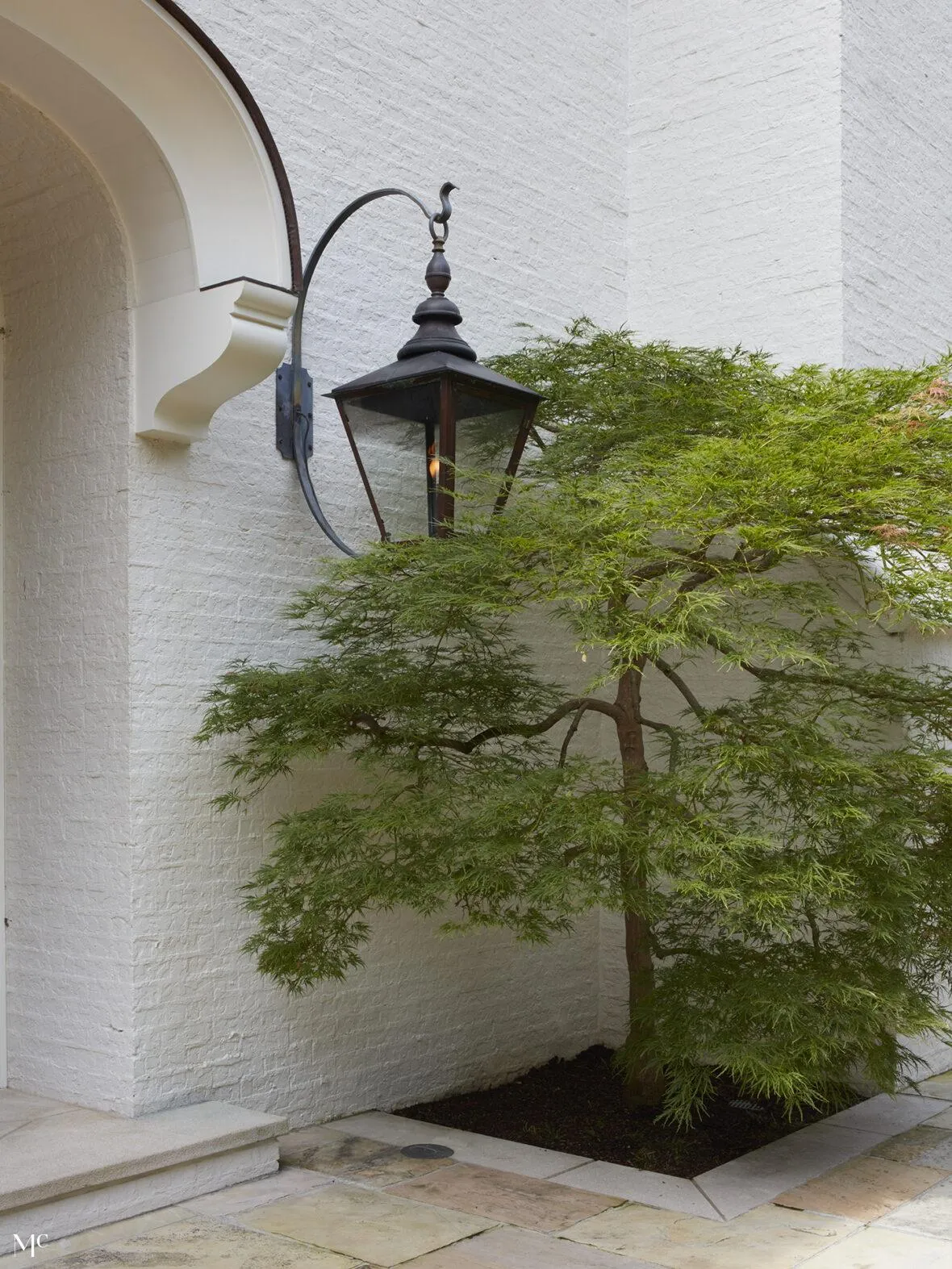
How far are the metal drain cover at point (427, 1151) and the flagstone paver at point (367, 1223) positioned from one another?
0.33 m

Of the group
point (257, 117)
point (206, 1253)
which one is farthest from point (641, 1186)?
point (257, 117)

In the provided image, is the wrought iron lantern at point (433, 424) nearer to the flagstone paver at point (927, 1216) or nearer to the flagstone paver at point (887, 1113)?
the flagstone paver at point (927, 1216)

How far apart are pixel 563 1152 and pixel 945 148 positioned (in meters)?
4.79

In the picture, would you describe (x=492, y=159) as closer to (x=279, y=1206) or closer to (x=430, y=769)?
(x=430, y=769)

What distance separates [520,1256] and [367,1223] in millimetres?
403

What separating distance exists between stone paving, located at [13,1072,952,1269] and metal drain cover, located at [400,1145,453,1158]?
41 millimetres

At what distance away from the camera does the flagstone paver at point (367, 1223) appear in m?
2.94

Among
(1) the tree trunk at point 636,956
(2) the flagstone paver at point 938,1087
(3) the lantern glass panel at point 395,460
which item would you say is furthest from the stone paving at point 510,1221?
(3) the lantern glass panel at point 395,460

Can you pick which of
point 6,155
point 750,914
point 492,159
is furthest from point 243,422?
point 750,914

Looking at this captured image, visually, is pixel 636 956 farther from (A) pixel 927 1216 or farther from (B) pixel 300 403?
(B) pixel 300 403

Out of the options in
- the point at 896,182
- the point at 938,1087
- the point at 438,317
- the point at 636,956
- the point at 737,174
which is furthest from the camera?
the point at 896,182

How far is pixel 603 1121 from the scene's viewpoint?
13.2 feet

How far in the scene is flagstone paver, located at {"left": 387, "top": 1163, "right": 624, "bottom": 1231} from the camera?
3.16 metres

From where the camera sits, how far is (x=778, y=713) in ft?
11.5
